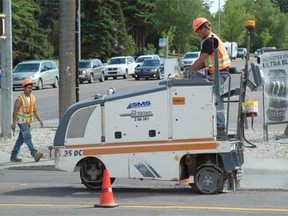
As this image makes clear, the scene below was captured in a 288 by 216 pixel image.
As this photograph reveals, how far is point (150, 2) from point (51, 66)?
54.1 m

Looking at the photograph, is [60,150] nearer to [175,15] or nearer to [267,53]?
[267,53]

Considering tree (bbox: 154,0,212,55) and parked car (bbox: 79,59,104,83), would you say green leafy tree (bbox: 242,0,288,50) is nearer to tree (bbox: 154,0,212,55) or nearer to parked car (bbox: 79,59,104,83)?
tree (bbox: 154,0,212,55)

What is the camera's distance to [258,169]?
1434 cm

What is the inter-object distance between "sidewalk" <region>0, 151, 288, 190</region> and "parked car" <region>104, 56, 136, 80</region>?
41.0 m

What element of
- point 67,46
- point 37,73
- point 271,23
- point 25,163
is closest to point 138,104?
point 25,163

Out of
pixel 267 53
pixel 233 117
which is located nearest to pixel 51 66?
pixel 233 117

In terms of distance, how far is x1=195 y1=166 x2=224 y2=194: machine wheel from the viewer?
11047mm

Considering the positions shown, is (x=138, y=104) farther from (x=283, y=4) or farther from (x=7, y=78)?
(x=283, y=4)

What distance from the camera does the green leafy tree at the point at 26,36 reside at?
2894 inches

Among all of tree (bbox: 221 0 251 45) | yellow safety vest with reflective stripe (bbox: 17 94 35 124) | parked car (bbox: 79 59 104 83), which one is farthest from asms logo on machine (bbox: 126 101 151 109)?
tree (bbox: 221 0 251 45)

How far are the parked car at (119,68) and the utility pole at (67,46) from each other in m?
40.3

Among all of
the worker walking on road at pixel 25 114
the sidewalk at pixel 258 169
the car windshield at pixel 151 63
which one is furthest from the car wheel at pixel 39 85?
the worker walking on road at pixel 25 114

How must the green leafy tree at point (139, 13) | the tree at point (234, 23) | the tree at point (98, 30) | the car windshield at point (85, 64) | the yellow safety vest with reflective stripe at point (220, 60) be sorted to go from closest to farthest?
the yellow safety vest with reflective stripe at point (220, 60) < the car windshield at point (85, 64) < the tree at point (98, 30) < the tree at point (234, 23) < the green leafy tree at point (139, 13)

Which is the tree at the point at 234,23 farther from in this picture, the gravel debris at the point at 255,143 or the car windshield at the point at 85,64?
the gravel debris at the point at 255,143
